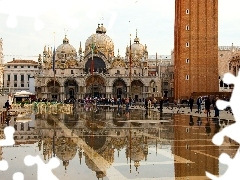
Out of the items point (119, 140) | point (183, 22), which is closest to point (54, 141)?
point (119, 140)

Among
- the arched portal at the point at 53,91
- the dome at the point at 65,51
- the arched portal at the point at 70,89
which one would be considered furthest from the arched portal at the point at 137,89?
the dome at the point at 65,51

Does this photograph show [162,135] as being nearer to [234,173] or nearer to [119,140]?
[119,140]

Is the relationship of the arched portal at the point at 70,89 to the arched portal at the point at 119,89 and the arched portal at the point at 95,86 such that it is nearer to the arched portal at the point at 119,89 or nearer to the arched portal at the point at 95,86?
the arched portal at the point at 95,86

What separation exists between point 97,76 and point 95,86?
7.94 ft

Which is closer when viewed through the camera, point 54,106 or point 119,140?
point 119,140

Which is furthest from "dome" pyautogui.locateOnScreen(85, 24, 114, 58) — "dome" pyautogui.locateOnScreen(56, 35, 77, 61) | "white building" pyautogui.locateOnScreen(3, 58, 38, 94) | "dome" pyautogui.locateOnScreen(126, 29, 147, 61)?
"white building" pyautogui.locateOnScreen(3, 58, 38, 94)

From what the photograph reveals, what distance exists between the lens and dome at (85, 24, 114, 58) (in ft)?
294

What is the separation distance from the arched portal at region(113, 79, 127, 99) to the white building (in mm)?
37872

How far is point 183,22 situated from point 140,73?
3195 cm

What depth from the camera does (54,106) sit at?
41.8 meters

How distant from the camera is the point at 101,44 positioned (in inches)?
3563

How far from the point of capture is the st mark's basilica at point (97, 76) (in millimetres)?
85000

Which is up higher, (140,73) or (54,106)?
(140,73)

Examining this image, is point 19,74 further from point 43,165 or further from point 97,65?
point 43,165
